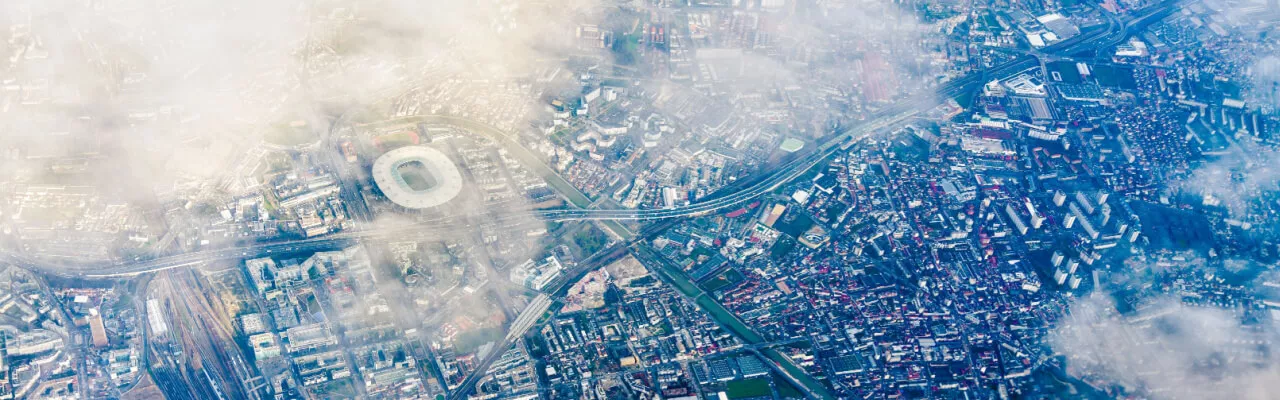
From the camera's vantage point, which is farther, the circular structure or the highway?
the circular structure

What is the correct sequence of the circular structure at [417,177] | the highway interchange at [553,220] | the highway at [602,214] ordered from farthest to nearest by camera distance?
the circular structure at [417,177] < the highway at [602,214] < the highway interchange at [553,220]

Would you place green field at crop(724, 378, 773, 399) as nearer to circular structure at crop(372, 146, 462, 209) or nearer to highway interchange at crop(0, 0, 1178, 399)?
highway interchange at crop(0, 0, 1178, 399)

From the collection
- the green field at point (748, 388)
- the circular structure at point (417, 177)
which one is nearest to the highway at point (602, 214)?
the circular structure at point (417, 177)

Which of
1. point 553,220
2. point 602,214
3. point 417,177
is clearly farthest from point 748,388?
→ point 417,177

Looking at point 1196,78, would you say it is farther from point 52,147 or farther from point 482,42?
point 52,147

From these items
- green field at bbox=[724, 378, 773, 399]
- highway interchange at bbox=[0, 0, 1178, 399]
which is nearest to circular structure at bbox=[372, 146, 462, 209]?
highway interchange at bbox=[0, 0, 1178, 399]

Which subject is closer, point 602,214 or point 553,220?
point 553,220

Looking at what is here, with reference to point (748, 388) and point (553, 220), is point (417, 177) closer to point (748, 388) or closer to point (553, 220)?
point (553, 220)

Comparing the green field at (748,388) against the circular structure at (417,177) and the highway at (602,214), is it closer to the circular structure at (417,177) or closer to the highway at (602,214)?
the highway at (602,214)
